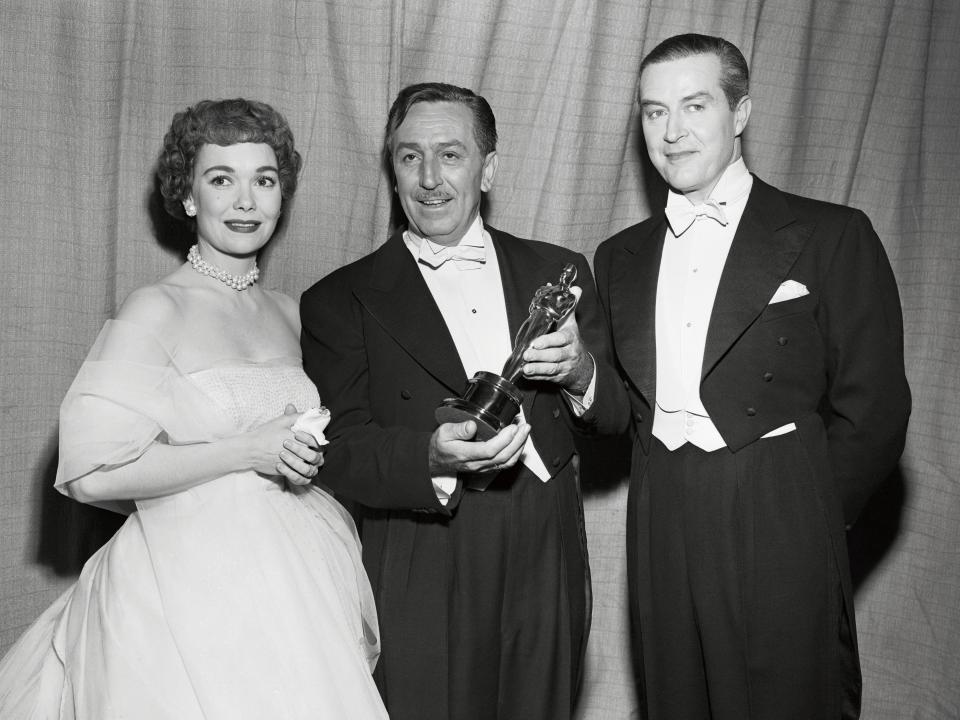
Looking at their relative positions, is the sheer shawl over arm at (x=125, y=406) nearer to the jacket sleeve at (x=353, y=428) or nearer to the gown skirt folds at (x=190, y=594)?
the gown skirt folds at (x=190, y=594)

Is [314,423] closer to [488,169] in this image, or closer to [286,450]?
[286,450]

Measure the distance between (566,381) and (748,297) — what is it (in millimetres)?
460

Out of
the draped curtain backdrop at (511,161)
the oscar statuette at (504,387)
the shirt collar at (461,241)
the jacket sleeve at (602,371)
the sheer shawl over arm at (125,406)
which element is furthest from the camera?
the draped curtain backdrop at (511,161)

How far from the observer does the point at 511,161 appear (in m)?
3.03

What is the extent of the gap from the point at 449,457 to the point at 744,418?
0.68m

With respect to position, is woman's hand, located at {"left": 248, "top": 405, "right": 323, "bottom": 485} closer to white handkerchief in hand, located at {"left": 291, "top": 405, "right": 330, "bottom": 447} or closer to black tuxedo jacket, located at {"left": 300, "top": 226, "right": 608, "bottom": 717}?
white handkerchief in hand, located at {"left": 291, "top": 405, "right": 330, "bottom": 447}

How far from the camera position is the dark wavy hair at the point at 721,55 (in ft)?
7.76

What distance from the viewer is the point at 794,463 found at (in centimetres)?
229

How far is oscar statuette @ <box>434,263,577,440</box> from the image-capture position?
2.04 meters

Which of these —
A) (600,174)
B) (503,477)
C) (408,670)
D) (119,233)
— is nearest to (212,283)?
(119,233)

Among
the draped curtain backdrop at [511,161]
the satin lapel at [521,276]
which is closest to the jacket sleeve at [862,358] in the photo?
the satin lapel at [521,276]

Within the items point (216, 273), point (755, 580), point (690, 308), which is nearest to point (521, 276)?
point (690, 308)

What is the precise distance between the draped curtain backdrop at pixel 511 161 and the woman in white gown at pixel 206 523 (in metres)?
0.45

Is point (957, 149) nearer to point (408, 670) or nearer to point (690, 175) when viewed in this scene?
point (690, 175)
